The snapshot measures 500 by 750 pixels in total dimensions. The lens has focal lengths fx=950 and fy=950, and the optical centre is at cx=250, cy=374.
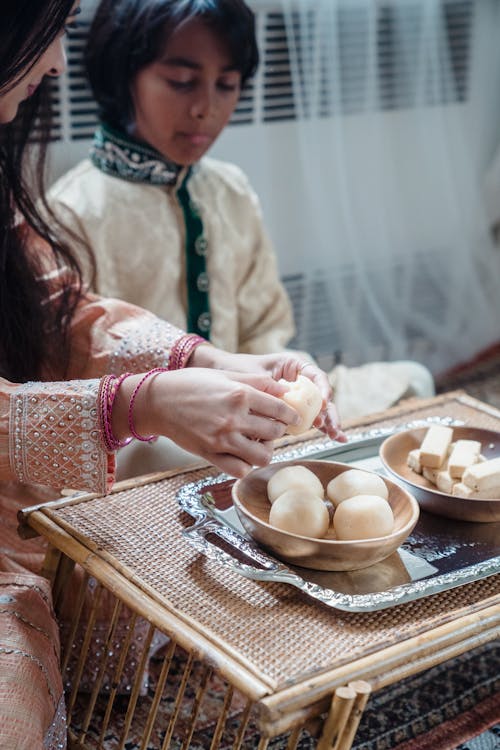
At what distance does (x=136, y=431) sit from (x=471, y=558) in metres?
0.37

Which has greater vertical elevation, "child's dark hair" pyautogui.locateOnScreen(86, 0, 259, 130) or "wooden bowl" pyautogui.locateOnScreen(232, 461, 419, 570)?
"child's dark hair" pyautogui.locateOnScreen(86, 0, 259, 130)

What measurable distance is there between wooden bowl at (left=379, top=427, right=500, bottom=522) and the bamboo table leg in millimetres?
300

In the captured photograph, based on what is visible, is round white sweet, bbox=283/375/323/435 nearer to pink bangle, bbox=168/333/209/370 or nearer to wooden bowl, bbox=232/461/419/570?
wooden bowl, bbox=232/461/419/570

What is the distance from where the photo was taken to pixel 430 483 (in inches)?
44.9

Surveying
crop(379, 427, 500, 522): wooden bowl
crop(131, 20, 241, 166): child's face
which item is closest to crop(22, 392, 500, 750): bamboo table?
crop(379, 427, 500, 522): wooden bowl

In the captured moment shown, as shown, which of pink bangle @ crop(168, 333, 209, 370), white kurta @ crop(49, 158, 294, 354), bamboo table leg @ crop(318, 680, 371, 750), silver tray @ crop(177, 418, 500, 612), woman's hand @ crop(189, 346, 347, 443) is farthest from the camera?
white kurta @ crop(49, 158, 294, 354)

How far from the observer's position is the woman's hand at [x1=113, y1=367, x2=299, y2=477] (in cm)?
95

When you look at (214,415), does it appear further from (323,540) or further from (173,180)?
(173,180)

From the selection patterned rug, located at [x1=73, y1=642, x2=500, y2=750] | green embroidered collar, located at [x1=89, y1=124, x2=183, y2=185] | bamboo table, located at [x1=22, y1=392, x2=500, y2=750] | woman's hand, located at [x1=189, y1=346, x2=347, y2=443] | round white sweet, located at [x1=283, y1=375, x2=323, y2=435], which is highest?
green embroidered collar, located at [x1=89, y1=124, x2=183, y2=185]

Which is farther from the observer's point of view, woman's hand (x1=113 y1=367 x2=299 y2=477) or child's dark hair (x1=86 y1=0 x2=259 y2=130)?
child's dark hair (x1=86 y1=0 x2=259 y2=130)

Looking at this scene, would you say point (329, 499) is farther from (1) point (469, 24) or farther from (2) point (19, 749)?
(1) point (469, 24)

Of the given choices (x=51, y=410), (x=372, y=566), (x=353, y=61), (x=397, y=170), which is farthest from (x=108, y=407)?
(x=397, y=170)

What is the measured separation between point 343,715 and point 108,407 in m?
0.40

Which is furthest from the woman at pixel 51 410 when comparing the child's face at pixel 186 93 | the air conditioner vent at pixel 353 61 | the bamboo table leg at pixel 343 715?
the air conditioner vent at pixel 353 61
